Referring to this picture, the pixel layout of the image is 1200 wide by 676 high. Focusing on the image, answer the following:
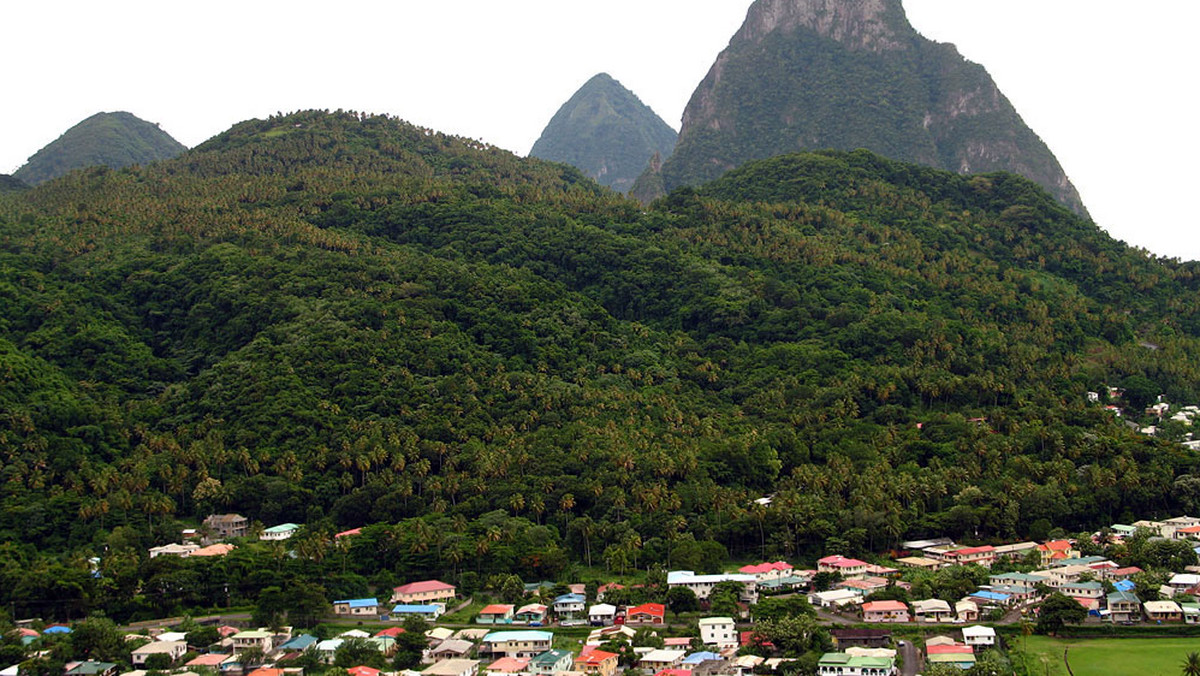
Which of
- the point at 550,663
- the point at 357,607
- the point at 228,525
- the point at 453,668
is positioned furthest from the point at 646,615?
the point at 228,525

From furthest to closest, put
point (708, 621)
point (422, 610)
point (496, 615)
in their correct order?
point (422, 610) → point (496, 615) → point (708, 621)

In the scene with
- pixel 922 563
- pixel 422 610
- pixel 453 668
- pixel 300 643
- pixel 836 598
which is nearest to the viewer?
pixel 453 668

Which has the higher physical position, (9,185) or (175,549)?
(9,185)

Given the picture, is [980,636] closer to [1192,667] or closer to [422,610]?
[1192,667]

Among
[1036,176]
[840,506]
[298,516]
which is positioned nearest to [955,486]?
[840,506]

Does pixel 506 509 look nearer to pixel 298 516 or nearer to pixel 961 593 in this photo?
pixel 298 516

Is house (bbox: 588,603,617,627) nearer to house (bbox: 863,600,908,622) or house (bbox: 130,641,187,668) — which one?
house (bbox: 863,600,908,622)
